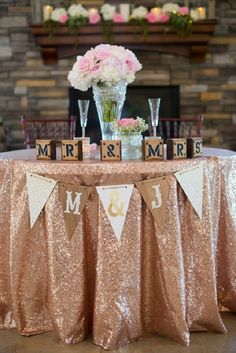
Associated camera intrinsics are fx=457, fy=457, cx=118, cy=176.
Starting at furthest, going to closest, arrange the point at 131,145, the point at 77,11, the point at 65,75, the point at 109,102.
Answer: the point at 65,75
the point at 77,11
the point at 109,102
the point at 131,145

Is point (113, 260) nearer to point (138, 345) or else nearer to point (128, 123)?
point (138, 345)

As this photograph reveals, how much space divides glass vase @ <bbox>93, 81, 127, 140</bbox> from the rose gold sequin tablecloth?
1.33 feet

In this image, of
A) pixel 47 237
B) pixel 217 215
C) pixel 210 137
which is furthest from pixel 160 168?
pixel 210 137

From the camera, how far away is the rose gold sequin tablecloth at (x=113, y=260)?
5.81ft

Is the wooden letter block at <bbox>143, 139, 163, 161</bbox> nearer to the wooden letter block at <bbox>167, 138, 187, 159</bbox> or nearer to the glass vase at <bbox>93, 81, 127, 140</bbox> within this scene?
the wooden letter block at <bbox>167, 138, 187, 159</bbox>

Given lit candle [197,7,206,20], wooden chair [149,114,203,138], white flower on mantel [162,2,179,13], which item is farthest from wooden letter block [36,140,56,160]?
lit candle [197,7,206,20]

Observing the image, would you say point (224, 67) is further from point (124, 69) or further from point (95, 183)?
point (95, 183)

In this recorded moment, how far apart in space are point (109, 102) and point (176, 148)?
0.45 metres

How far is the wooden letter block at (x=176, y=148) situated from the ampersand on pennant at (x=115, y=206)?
0.30 meters

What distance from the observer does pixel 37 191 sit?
1.81 meters

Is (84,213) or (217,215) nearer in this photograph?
(84,213)

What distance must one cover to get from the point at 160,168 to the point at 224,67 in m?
3.43

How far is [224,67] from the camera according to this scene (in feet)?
15.9

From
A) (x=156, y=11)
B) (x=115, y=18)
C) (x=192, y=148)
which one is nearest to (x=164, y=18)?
(x=156, y=11)
